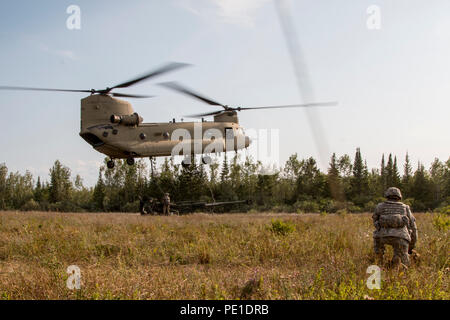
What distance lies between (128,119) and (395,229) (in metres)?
14.2

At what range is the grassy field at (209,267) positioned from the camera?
5.46m

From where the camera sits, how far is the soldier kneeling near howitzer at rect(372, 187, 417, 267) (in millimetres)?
7422

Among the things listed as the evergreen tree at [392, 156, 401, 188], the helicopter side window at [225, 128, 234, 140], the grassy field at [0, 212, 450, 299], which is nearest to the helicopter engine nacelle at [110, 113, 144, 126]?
the grassy field at [0, 212, 450, 299]

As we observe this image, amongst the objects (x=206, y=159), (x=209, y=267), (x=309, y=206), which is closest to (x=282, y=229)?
(x=209, y=267)

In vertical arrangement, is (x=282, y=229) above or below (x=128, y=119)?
below

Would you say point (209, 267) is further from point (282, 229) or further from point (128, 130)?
point (128, 130)

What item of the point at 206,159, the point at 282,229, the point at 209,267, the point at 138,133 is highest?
the point at 138,133

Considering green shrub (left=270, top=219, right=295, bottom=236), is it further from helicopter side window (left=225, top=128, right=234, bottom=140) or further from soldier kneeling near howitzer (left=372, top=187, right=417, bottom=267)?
helicopter side window (left=225, top=128, right=234, bottom=140)

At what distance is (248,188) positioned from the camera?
65750 mm

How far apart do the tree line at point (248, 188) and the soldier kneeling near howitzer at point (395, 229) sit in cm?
2572

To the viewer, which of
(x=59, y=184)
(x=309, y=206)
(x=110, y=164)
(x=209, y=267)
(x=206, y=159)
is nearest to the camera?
(x=209, y=267)

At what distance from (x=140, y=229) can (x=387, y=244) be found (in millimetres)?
9566

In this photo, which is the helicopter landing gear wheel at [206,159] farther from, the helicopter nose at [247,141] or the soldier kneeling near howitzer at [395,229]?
the soldier kneeling near howitzer at [395,229]
